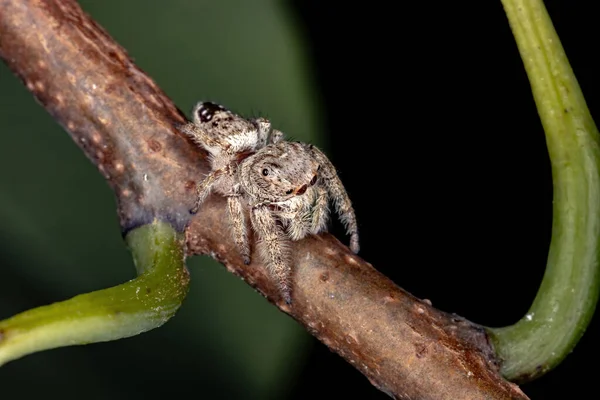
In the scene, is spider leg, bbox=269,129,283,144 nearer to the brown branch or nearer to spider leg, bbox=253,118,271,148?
spider leg, bbox=253,118,271,148

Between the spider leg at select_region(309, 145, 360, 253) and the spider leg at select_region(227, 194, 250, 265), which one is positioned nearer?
the spider leg at select_region(227, 194, 250, 265)

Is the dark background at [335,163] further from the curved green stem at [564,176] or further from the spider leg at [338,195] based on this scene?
the curved green stem at [564,176]

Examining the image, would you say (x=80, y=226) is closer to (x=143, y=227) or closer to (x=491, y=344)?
(x=143, y=227)

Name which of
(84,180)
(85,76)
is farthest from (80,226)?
(85,76)

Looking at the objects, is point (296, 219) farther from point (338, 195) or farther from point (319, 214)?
point (338, 195)

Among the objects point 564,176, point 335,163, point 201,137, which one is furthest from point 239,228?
point 335,163

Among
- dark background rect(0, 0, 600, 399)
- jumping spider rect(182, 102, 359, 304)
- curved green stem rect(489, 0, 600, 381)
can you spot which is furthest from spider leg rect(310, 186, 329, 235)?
dark background rect(0, 0, 600, 399)
